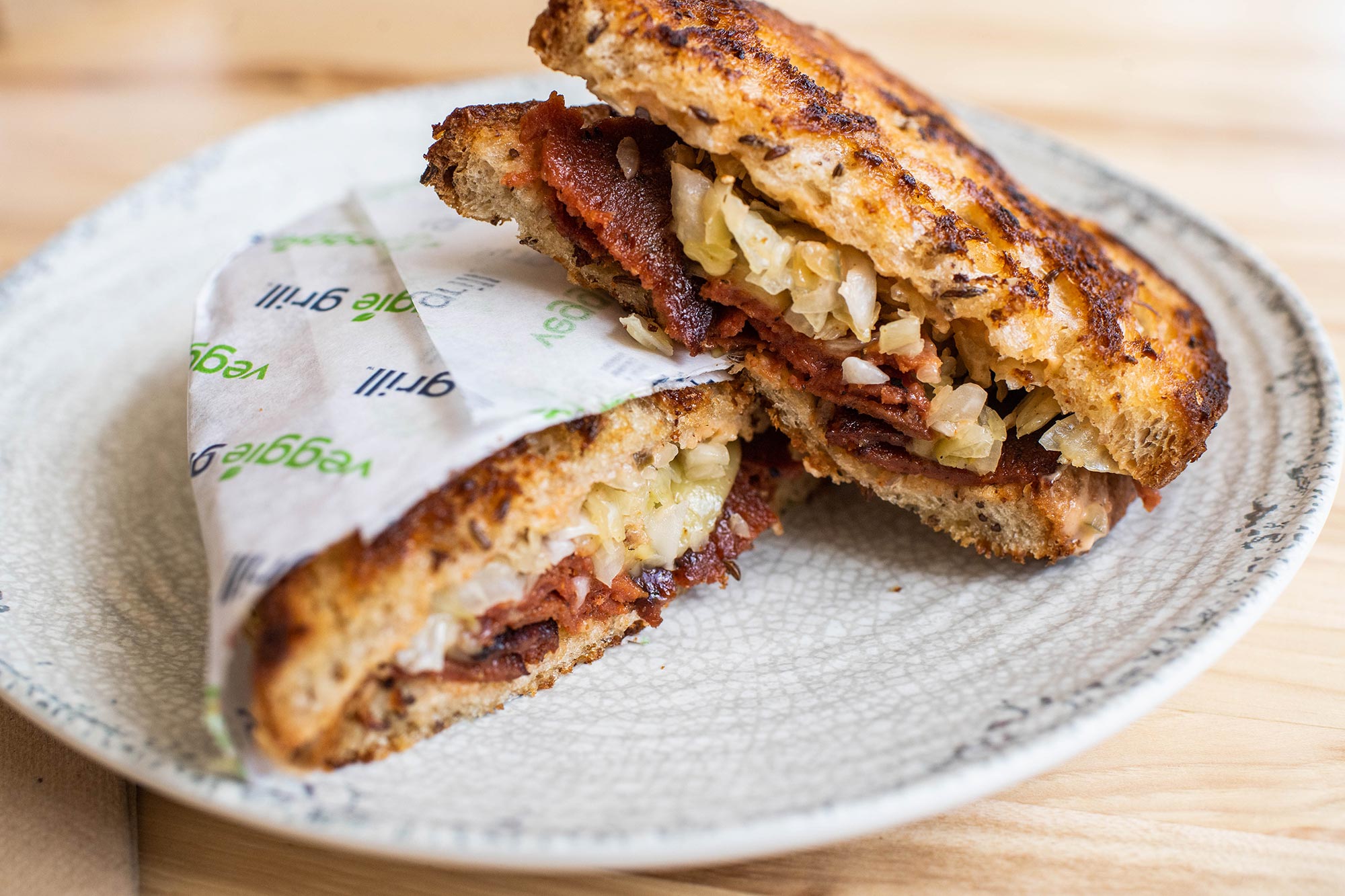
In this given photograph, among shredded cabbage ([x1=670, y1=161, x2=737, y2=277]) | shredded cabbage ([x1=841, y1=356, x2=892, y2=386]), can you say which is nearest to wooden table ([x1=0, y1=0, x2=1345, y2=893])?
shredded cabbage ([x1=841, y1=356, x2=892, y2=386])

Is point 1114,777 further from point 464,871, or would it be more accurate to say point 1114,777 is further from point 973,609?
point 464,871

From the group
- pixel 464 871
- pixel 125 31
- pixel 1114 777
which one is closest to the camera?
pixel 464 871

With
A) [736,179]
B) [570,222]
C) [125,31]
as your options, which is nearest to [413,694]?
[570,222]

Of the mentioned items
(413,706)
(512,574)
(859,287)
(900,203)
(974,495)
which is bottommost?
(413,706)

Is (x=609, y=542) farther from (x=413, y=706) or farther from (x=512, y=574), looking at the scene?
(x=413, y=706)

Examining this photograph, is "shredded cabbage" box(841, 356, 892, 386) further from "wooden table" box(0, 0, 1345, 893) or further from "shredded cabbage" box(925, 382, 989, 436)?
"wooden table" box(0, 0, 1345, 893)

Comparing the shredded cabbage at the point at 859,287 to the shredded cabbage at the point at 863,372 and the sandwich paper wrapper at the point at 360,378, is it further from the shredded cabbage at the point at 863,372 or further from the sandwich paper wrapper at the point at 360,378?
the sandwich paper wrapper at the point at 360,378

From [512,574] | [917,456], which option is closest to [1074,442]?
[917,456]
